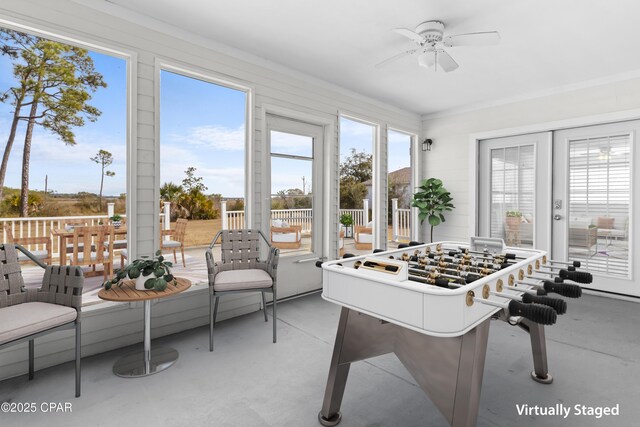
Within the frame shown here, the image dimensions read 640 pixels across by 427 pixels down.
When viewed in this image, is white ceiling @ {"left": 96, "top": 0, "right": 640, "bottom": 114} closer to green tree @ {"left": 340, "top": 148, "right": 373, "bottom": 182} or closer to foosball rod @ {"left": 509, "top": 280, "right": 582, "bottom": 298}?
green tree @ {"left": 340, "top": 148, "right": 373, "bottom": 182}

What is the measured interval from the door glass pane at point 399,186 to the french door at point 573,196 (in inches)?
49.2

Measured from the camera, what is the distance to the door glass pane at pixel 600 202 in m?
4.09

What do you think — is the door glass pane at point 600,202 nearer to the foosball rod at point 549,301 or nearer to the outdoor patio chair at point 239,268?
the foosball rod at point 549,301

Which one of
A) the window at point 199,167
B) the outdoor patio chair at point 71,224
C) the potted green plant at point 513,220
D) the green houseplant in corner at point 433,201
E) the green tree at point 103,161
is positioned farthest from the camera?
Result: the green houseplant in corner at point 433,201

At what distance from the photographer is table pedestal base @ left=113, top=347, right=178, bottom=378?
2.34 meters

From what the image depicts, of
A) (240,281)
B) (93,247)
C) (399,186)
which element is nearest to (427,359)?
(240,281)

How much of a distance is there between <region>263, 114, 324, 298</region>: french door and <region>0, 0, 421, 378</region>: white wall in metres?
0.26

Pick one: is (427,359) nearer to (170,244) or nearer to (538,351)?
(538,351)

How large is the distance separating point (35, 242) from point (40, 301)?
3.16ft

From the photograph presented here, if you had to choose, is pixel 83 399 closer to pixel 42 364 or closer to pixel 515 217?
pixel 42 364

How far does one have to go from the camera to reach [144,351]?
2.61m

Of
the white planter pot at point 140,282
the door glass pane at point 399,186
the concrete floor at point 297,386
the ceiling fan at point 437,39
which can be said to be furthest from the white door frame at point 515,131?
the white planter pot at point 140,282

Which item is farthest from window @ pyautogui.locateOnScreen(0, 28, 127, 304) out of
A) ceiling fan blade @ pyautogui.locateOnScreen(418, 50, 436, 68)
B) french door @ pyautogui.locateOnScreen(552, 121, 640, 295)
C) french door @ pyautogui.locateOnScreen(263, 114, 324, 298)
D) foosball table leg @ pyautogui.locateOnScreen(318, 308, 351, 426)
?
french door @ pyautogui.locateOnScreen(552, 121, 640, 295)

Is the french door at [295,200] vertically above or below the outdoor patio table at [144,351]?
above
